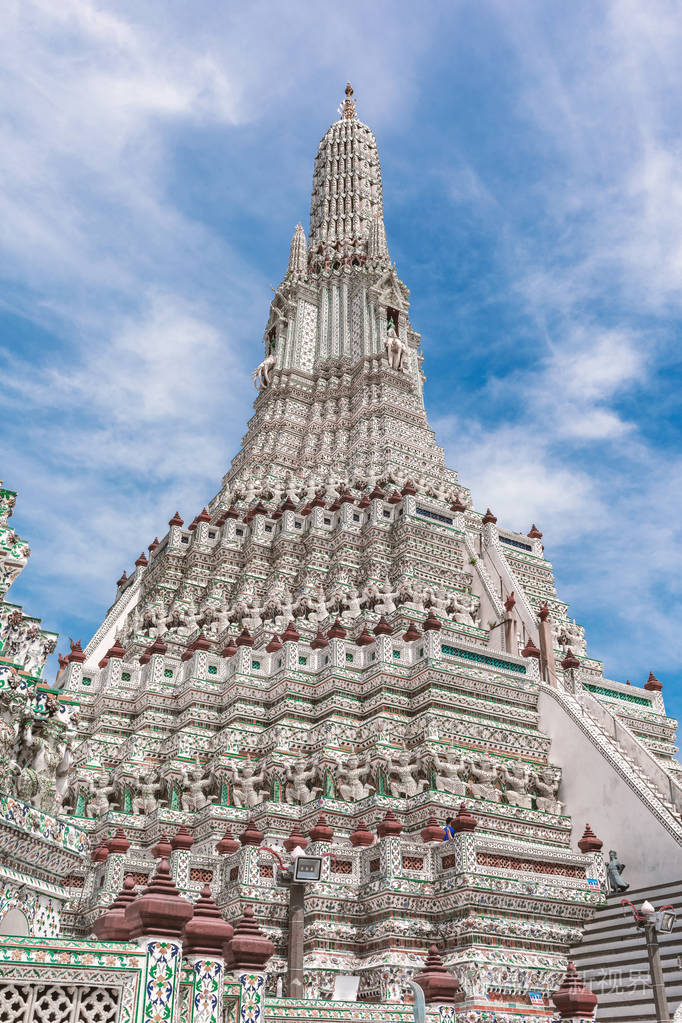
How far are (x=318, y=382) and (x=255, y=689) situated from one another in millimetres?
23501

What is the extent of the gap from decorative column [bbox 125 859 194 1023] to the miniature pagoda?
2.1 inches

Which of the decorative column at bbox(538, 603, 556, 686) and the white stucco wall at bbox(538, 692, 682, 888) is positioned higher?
the decorative column at bbox(538, 603, 556, 686)

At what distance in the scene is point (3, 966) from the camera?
→ 7.35 metres

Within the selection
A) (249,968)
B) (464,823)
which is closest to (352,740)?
(464,823)

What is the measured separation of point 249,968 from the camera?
28.9ft

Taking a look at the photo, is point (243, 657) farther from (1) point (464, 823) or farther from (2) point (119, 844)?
(1) point (464, 823)

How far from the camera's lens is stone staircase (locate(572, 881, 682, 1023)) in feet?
50.5

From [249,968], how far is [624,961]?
10216 millimetres

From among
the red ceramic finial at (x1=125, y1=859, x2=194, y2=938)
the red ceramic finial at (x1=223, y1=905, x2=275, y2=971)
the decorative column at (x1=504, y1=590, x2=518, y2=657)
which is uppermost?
the decorative column at (x1=504, y1=590, x2=518, y2=657)

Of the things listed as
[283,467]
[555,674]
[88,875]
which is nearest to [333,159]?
[283,467]

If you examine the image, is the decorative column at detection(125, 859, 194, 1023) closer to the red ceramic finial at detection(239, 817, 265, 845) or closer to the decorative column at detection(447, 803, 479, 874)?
the decorative column at detection(447, 803, 479, 874)

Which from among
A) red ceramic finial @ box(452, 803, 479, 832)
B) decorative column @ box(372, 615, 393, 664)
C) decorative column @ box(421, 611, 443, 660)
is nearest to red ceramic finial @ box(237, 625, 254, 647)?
decorative column @ box(372, 615, 393, 664)

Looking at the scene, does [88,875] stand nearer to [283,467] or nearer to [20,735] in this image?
[20,735]

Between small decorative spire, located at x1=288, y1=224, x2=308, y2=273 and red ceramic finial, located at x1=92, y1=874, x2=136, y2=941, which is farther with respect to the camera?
small decorative spire, located at x1=288, y1=224, x2=308, y2=273
